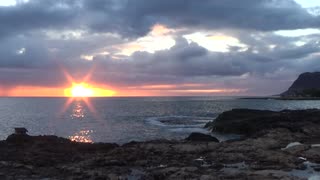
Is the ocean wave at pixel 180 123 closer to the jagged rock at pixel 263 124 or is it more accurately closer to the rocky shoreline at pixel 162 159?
the jagged rock at pixel 263 124

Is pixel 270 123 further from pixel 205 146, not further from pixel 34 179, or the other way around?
pixel 34 179

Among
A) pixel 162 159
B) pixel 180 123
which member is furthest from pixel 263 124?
pixel 162 159

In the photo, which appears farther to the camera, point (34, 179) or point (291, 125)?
point (291, 125)

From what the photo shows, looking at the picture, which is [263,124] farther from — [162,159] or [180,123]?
[162,159]

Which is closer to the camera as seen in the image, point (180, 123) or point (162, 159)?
point (162, 159)

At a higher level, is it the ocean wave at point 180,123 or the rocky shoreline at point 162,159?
the rocky shoreline at point 162,159

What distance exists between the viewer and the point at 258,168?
35.0m

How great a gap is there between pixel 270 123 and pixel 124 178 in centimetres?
4599

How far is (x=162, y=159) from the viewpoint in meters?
40.8

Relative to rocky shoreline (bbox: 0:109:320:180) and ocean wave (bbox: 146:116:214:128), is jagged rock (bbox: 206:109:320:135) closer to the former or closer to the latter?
ocean wave (bbox: 146:116:214:128)

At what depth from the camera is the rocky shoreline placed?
110ft

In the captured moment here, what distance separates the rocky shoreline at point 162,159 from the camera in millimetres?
33500

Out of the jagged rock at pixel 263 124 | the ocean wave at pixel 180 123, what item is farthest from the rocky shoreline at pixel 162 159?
the ocean wave at pixel 180 123

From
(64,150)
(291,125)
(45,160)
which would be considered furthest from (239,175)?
(291,125)
